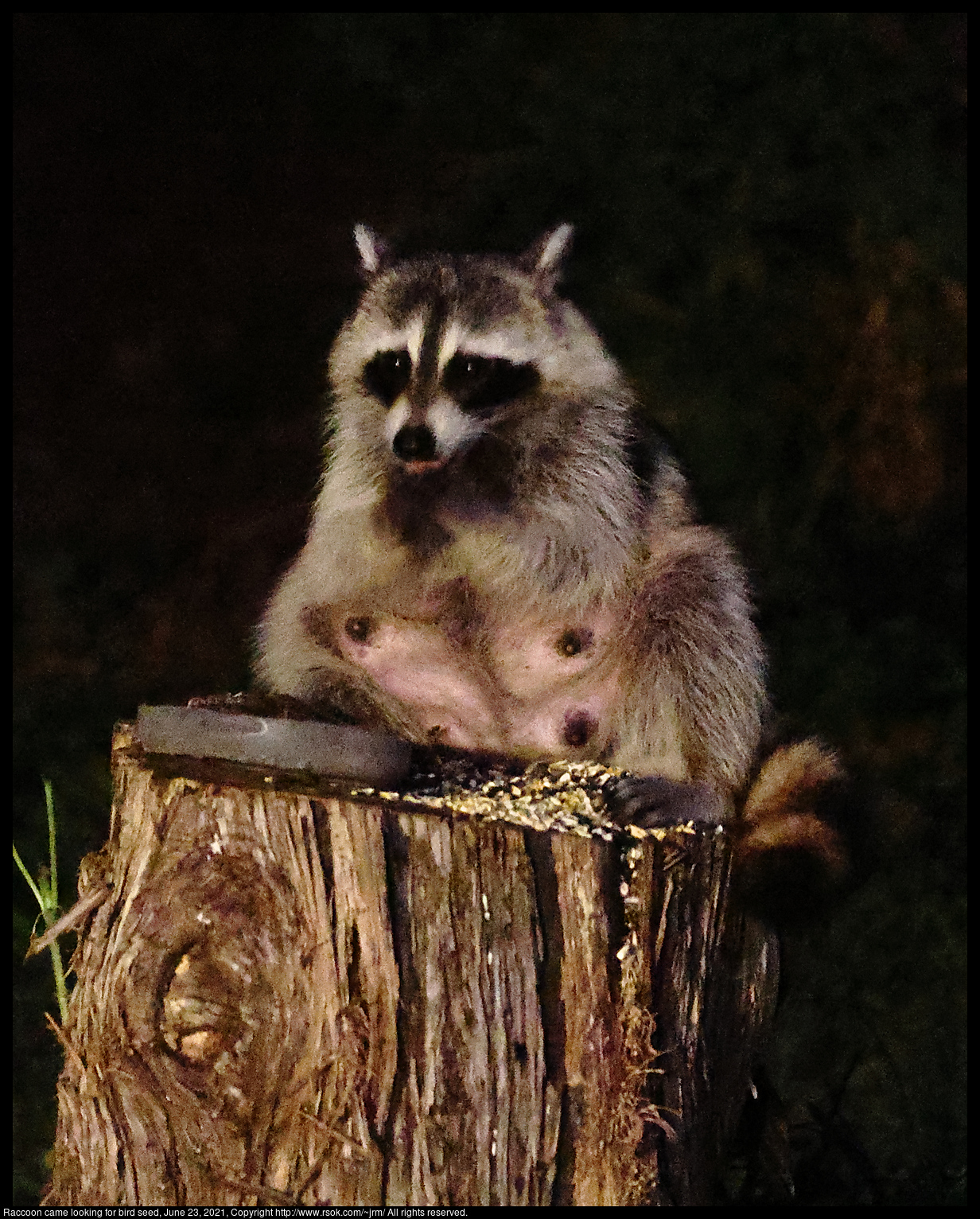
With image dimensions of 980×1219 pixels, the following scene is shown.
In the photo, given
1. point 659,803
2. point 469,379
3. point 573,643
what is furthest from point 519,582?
point 659,803

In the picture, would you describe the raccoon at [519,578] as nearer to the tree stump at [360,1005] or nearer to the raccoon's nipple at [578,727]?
the raccoon's nipple at [578,727]

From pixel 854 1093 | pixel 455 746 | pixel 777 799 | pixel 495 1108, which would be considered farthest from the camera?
pixel 854 1093

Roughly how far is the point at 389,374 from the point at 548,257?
1.47 feet

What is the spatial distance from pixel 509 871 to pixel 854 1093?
2312 millimetres

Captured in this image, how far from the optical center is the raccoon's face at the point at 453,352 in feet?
7.69

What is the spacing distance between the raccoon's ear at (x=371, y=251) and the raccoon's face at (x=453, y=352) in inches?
1.6

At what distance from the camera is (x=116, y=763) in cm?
191

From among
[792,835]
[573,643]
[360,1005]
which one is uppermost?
[573,643]

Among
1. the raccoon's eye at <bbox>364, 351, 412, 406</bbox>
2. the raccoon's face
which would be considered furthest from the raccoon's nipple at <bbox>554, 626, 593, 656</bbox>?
the raccoon's eye at <bbox>364, 351, 412, 406</bbox>

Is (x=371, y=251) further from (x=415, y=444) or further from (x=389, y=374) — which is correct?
(x=415, y=444)

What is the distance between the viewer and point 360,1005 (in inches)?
68.1

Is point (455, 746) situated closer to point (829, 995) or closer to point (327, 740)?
point (327, 740)

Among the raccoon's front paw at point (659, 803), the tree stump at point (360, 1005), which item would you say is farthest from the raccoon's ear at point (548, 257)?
the tree stump at point (360, 1005)

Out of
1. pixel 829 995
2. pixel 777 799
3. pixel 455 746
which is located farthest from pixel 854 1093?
pixel 455 746
